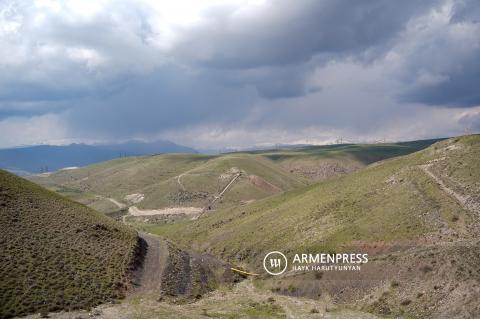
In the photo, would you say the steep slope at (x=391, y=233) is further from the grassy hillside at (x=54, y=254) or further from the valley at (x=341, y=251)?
the grassy hillside at (x=54, y=254)

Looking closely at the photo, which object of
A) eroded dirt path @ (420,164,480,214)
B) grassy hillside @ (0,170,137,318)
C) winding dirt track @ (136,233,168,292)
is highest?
eroded dirt path @ (420,164,480,214)

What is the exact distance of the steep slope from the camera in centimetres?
5559

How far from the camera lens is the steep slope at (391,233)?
55594mm

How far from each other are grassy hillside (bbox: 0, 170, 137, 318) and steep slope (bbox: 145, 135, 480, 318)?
26117mm

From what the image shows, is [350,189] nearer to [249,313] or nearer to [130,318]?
[249,313]

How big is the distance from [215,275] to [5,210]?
1519 inches

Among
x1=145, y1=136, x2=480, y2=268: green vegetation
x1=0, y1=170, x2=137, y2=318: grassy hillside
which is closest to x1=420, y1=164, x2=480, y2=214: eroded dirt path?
x1=145, y1=136, x2=480, y2=268: green vegetation

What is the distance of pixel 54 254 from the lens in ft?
212

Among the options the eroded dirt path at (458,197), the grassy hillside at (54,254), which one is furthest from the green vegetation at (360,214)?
the grassy hillside at (54,254)

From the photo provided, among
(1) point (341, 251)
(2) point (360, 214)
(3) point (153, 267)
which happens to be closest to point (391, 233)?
(1) point (341, 251)

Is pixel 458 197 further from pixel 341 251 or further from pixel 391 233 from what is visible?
pixel 341 251

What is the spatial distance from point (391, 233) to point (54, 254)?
5418 centimetres

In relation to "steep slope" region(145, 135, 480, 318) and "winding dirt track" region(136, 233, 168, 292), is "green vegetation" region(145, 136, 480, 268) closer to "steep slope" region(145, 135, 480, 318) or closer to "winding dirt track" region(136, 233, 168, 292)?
"steep slope" region(145, 135, 480, 318)

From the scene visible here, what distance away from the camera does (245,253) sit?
90.9m
